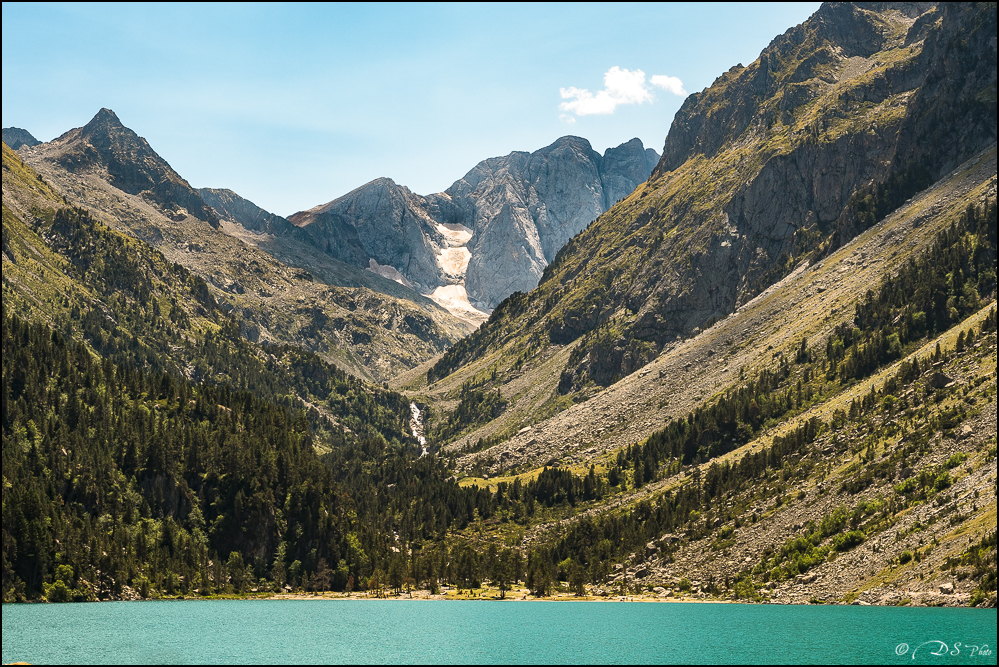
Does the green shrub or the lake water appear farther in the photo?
the green shrub

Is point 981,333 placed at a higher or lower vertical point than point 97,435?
higher

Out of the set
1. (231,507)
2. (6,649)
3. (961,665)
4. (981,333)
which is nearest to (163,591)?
(231,507)

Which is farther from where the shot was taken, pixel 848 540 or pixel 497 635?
pixel 848 540

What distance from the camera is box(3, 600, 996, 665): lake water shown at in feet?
269

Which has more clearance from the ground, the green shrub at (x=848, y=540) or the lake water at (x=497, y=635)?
the green shrub at (x=848, y=540)

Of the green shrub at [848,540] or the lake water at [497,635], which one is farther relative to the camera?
the green shrub at [848,540]

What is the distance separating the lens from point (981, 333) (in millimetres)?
174750

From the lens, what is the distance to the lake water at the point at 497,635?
81.9m

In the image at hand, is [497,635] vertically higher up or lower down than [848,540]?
lower down

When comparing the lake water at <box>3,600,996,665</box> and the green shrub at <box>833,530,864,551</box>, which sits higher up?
the green shrub at <box>833,530,864,551</box>

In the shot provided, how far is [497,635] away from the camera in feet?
333

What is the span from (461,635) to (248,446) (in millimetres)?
109784

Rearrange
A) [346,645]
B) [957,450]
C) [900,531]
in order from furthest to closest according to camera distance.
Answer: [957,450]
[900,531]
[346,645]

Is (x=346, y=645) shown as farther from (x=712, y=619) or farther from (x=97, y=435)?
(x=97, y=435)
